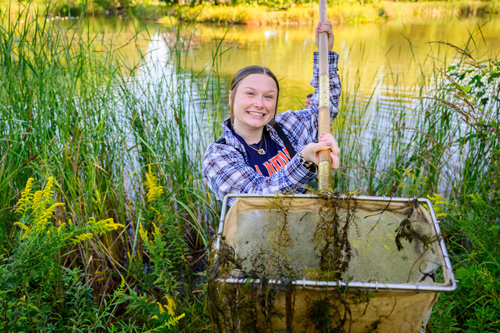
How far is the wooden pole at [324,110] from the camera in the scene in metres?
1.23

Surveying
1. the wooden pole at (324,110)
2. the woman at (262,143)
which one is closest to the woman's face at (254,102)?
the woman at (262,143)

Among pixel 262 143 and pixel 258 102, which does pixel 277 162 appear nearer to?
pixel 262 143

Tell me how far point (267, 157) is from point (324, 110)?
49 cm

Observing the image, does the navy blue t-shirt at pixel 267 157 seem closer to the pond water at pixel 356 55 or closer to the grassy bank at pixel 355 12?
the pond water at pixel 356 55

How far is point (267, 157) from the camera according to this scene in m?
1.90

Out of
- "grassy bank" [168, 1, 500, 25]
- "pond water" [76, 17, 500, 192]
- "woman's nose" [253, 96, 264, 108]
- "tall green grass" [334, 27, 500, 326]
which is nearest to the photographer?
"tall green grass" [334, 27, 500, 326]

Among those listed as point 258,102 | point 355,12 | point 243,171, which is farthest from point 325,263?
point 355,12

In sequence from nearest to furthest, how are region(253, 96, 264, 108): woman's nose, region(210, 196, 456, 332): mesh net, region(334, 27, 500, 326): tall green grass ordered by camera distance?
region(210, 196, 456, 332): mesh net < region(334, 27, 500, 326): tall green grass < region(253, 96, 264, 108): woman's nose

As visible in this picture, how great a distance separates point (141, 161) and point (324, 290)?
2.13 m

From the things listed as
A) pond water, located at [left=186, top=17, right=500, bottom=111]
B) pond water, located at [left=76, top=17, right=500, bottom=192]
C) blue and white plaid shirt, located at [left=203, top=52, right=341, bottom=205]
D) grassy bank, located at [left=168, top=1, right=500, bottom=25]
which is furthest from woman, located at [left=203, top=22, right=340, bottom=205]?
grassy bank, located at [left=168, top=1, right=500, bottom=25]

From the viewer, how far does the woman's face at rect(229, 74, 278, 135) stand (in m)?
Answer: 1.81

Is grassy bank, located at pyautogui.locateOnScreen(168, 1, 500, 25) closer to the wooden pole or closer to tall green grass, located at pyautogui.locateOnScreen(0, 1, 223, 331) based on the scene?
tall green grass, located at pyautogui.locateOnScreen(0, 1, 223, 331)

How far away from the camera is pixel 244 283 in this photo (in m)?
0.83

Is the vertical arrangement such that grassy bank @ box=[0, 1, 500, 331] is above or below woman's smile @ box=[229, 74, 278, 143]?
below
